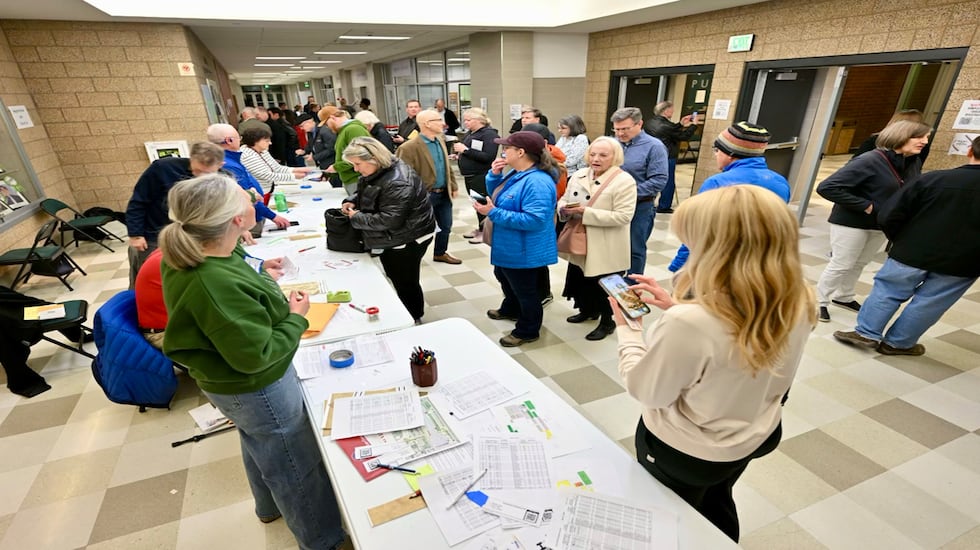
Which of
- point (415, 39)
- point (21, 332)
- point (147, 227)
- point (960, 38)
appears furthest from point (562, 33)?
point (21, 332)

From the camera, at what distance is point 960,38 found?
418cm

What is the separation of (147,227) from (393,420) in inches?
113

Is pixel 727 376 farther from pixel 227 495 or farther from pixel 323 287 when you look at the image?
pixel 227 495

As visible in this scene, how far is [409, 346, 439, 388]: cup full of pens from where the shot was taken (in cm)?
171

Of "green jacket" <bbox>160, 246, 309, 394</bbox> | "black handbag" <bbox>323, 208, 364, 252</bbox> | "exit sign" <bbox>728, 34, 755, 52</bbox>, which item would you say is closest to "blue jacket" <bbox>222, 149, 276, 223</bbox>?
"black handbag" <bbox>323, 208, 364, 252</bbox>

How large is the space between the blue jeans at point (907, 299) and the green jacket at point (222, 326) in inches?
154

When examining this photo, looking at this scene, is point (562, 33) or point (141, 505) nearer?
point (141, 505)

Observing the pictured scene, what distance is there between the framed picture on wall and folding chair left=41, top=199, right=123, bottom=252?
50.7 inches

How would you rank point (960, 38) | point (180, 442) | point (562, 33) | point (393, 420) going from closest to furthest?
point (393, 420) → point (180, 442) → point (960, 38) → point (562, 33)

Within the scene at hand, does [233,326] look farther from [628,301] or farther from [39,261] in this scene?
[39,261]

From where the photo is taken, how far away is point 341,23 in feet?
22.2

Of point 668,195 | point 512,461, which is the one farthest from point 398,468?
point 668,195

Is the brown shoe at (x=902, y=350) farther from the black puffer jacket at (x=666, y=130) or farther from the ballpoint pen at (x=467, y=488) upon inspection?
the black puffer jacket at (x=666, y=130)

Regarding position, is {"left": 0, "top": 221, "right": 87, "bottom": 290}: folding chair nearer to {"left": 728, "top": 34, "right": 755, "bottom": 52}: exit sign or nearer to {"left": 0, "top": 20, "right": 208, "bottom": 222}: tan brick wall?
{"left": 0, "top": 20, "right": 208, "bottom": 222}: tan brick wall
